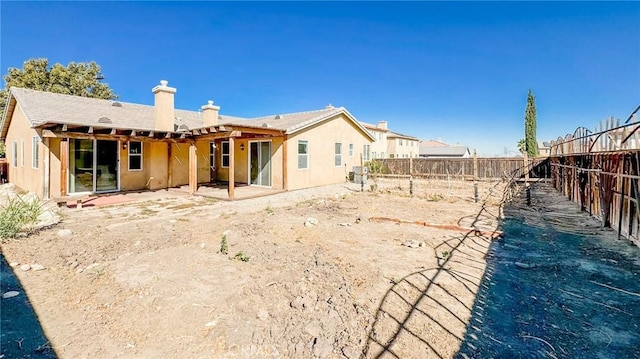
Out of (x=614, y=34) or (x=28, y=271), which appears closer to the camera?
(x=28, y=271)

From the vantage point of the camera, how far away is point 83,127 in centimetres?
A: 946

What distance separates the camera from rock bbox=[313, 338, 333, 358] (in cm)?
260

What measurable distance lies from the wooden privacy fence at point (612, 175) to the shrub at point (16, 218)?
11574mm

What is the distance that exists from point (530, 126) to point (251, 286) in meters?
34.5

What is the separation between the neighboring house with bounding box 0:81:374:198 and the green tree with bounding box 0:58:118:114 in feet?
36.2

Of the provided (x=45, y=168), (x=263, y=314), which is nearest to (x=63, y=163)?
(x=45, y=168)

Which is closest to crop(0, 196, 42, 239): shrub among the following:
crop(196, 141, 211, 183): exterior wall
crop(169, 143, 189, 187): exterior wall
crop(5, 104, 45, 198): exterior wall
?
crop(5, 104, 45, 198): exterior wall

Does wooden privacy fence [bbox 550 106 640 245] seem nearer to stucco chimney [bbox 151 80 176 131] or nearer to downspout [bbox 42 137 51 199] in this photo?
stucco chimney [bbox 151 80 176 131]

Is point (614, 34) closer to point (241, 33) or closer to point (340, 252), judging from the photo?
point (340, 252)

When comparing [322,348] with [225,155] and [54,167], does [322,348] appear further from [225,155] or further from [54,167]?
[225,155]

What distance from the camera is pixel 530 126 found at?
29734 millimetres

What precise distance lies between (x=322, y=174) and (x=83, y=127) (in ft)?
32.4

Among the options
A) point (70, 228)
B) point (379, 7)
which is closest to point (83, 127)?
point (70, 228)

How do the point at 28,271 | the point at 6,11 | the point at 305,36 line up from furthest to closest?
the point at 305,36, the point at 6,11, the point at 28,271
